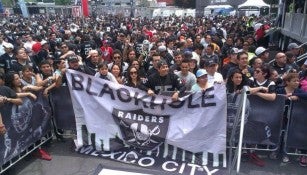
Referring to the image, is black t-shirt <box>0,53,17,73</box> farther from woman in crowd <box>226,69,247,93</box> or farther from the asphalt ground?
woman in crowd <box>226,69,247,93</box>

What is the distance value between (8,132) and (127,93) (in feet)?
6.56

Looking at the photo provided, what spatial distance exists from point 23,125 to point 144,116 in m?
2.01

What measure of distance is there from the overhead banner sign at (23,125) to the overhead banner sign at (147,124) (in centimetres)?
61

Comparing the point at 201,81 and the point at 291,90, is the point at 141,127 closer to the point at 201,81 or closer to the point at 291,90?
the point at 201,81

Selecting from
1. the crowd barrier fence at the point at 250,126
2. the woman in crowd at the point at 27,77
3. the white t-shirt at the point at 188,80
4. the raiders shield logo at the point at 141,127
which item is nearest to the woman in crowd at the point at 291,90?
the crowd barrier fence at the point at 250,126

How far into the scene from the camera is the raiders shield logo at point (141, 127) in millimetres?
5883

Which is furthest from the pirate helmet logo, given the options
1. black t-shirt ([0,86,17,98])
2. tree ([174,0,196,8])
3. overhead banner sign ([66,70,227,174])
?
tree ([174,0,196,8])

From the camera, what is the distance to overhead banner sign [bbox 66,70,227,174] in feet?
18.6

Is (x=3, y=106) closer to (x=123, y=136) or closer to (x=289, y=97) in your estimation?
(x=123, y=136)

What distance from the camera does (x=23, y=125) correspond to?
18.4ft

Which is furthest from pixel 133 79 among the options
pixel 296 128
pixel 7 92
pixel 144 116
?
pixel 296 128

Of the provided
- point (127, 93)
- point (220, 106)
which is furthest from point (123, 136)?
point (220, 106)

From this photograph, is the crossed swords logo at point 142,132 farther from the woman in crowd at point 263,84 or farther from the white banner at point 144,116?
the woman in crowd at point 263,84

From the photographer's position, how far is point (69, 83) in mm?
6148
